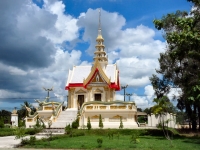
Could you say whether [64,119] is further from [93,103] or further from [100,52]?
[100,52]

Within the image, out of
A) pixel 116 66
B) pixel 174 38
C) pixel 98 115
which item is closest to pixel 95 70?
pixel 116 66

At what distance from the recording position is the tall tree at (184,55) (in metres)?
17.9

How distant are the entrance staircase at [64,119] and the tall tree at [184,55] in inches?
454

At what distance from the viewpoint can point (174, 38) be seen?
18641 millimetres

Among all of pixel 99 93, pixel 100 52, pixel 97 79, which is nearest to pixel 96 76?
pixel 97 79

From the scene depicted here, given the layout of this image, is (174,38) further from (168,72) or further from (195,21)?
(168,72)

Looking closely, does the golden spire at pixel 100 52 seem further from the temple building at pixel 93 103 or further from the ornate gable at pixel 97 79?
the ornate gable at pixel 97 79

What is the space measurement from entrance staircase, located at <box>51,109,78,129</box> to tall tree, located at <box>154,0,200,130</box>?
1152cm

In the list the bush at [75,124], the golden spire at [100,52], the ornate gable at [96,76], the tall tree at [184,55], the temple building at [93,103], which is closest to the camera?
the tall tree at [184,55]

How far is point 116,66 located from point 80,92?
684 cm

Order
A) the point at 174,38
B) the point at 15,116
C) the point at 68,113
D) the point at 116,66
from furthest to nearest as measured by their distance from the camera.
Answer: the point at 15,116
the point at 116,66
the point at 68,113
the point at 174,38

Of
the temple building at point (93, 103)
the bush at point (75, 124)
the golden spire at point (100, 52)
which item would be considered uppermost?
the golden spire at point (100, 52)

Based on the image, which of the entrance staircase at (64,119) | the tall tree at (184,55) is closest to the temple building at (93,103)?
the entrance staircase at (64,119)

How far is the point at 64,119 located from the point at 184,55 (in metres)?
17.5
